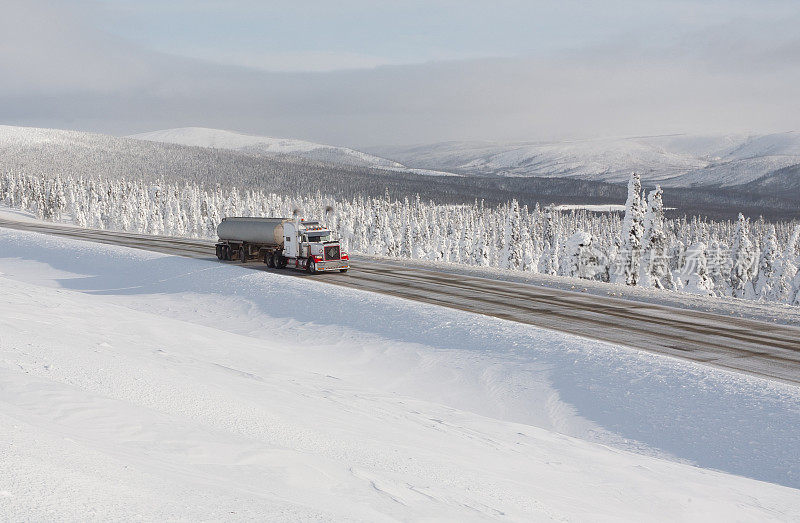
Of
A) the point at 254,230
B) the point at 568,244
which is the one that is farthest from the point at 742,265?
the point at 254,230

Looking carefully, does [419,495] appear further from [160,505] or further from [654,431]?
[654,431]

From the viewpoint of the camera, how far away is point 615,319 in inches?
874

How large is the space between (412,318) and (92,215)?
128912 millimetres

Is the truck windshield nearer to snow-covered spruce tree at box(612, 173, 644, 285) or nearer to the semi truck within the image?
the semi truck

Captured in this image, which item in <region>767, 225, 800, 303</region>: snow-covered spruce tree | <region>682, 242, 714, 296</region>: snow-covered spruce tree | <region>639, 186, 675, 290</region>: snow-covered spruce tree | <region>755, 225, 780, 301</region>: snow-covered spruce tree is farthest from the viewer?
<region>755, 225, 780, 301</region>: snow-covered spruce tree

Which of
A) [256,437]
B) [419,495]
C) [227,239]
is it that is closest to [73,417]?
[256,437]

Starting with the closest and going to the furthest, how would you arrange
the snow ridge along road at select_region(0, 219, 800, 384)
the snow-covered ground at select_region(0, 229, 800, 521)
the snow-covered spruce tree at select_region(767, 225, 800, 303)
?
the snow-covered ground at select_region(0, 229, 800, 521), the snow ridge along road at select_region(0, 219, 800, 384), the snow-covered spruce tree at select_region(767, 225, 800, 303)

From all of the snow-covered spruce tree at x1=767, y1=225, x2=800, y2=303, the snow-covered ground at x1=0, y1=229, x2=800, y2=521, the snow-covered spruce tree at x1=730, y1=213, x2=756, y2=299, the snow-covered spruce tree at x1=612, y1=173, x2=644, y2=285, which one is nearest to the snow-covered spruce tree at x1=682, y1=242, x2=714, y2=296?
the snow-covered spruce tree at x1=767, y1=225, x2=800, y2=303

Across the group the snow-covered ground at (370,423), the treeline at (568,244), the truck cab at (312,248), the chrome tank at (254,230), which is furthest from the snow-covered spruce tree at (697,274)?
the snow-covered ground at (370,423)

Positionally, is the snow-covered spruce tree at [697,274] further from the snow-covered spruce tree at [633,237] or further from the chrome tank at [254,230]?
the chrome tank at [254,230]

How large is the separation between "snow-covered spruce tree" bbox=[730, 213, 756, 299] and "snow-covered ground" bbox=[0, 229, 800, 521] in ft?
247

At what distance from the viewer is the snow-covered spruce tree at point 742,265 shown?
82281 mm

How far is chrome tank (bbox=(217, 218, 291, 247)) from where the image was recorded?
115 feet

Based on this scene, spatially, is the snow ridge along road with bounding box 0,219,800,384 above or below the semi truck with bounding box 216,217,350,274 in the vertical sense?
below
